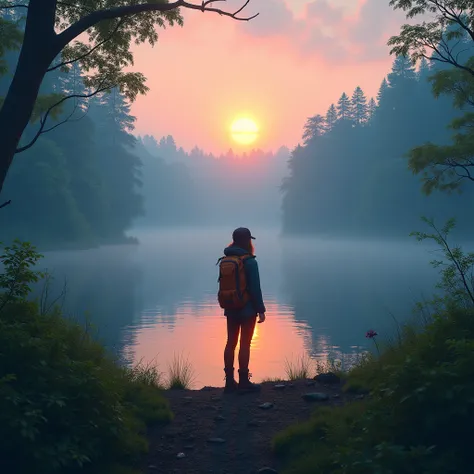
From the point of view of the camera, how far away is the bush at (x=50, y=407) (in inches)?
182

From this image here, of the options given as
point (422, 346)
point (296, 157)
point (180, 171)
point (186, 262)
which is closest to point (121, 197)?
point (186, 262)

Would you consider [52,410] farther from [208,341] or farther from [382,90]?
[382,90]

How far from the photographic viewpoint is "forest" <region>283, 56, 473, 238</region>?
82688 mm

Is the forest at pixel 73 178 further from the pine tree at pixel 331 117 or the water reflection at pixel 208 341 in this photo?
the pine tree at pixel 331 117

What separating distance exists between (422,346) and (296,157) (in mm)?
101380

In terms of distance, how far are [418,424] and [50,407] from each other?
2.94 metres

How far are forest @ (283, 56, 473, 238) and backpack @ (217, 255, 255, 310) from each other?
71.5 m

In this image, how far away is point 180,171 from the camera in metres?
179

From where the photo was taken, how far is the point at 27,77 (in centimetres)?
679

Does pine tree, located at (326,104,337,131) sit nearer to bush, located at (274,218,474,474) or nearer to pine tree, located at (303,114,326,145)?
pine tree, located at (303,114,326,145)

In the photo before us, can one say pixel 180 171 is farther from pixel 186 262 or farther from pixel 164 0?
pixel 164 0

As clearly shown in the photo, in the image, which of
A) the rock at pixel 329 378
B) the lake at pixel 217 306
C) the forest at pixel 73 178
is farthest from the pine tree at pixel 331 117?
the rock at pixel 329 378

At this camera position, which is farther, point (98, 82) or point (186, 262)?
point (186, 262)

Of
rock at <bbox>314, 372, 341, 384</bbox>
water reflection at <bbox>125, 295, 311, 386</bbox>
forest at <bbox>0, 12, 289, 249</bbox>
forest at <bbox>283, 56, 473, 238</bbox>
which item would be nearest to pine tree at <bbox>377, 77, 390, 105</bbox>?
forest at <bbox>283, 56, 473, 238</bbox>
